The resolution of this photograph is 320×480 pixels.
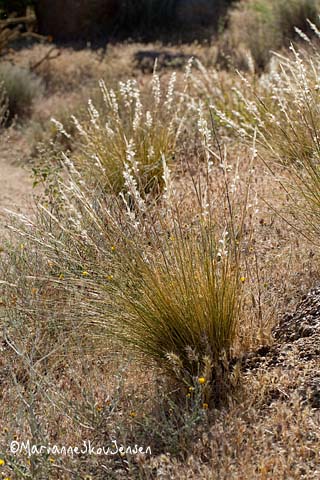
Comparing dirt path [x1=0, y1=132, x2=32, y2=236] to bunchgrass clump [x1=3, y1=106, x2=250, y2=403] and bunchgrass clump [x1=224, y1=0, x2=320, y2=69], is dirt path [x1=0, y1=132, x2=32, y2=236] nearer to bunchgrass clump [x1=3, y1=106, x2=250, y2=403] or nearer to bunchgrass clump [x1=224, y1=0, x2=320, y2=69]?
bunchgrass clump [x1=3, y1=106, x2=250, y2=403]

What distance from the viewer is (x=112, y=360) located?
307 cm

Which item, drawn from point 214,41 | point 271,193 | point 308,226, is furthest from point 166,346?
point 214,41

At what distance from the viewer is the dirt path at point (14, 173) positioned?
19.8 feet

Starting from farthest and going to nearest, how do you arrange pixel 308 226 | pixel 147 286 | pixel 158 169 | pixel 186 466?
pixel 158 169, pixel 308 226, pixel 147 286, pixel 186 466

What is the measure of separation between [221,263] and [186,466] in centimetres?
84

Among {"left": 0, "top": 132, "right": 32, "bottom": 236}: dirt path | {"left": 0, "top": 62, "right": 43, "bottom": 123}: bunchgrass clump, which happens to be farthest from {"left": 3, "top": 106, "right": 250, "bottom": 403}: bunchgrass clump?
{"left": 0, "top": 62, "right": 43, "bottom": 123}: bunchgrass clump

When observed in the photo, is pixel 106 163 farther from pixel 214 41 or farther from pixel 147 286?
pixel 214 41

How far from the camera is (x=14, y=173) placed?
283 inches

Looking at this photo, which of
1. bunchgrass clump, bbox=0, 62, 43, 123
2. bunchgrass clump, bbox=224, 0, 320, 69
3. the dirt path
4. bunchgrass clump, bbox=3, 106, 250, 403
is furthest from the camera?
bunchgrass clump, bbox=224, 0, 320, 69

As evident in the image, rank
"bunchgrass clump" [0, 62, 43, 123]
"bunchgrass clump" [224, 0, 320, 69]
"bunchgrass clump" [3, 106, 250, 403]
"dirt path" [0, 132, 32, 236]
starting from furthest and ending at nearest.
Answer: "bunchgrass clump" [224, 0, 320, 69]
"bunchgrass clump" [0, 62, 43, 123]
"dirt path" [0, 132, 32, 236]
"bunchgrass clump" [3, 106, 250, 403]

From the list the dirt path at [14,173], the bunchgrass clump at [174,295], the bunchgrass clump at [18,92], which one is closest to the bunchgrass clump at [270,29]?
the bunchgrass clump at [18,92]

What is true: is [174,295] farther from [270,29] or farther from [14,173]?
[270,29]

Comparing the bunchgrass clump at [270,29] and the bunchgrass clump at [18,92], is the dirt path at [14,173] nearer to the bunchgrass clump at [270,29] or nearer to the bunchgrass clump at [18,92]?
the bunchgrass clump at [18,92]

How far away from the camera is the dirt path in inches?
238
